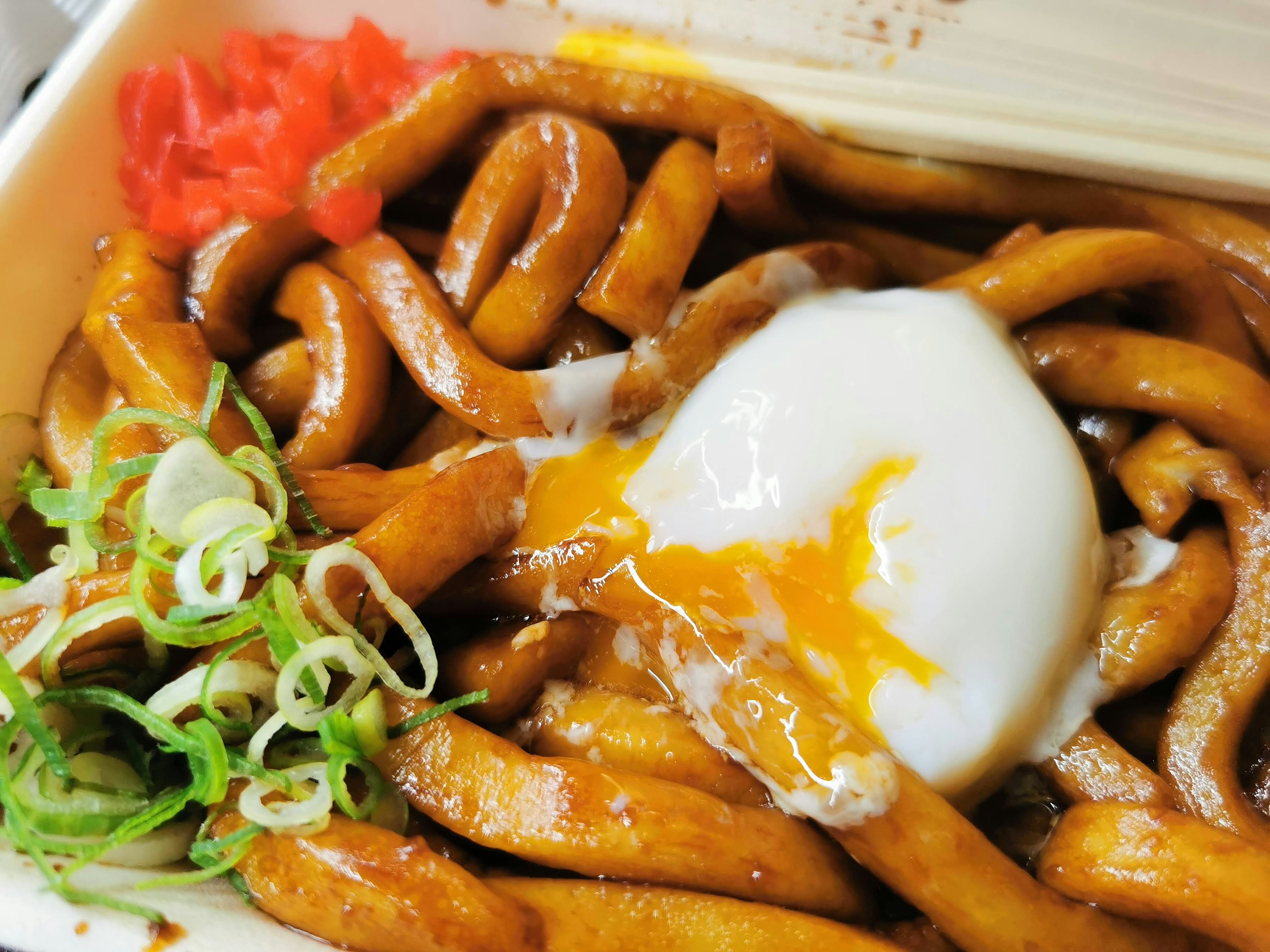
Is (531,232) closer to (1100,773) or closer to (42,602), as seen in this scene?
(42,602)

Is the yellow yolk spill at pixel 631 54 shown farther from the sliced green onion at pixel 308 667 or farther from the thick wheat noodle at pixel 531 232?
the sliced green onion at pixel 308 667

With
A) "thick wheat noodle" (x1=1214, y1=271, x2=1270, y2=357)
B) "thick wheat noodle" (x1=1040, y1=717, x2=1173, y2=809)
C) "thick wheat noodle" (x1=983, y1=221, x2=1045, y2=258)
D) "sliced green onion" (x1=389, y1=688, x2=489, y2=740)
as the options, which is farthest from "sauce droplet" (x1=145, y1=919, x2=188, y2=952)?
"thick wheat noodle" (x1=1214, y1=271, x2=1270, y2=357)

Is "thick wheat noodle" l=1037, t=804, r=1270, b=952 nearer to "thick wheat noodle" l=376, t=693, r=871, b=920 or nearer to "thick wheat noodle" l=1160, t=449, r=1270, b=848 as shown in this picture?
"thick wheat noodle" l=1160, t=449, r=1270, b=848

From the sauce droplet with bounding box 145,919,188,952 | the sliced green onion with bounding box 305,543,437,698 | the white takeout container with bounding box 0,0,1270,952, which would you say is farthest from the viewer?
the white takeout container with bounding box 0,0,1270,952

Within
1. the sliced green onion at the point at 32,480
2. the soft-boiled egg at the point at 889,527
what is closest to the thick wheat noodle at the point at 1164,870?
the soft-boiled egg at the point at 889,527

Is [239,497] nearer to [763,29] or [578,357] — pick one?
[578,357]

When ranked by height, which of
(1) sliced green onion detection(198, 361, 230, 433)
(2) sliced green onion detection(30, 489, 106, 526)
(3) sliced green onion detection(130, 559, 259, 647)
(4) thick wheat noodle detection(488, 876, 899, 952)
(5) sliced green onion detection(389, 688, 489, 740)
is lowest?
(4) thick wheat noodle detection(488, 876, 899, 952)

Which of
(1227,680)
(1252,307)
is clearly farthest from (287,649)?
(1252,307)
